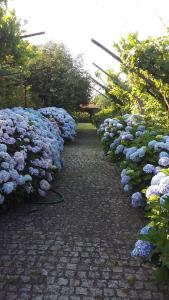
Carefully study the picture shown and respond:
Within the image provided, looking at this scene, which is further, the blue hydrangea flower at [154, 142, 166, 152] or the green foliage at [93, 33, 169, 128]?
the green foliage at [93, 33, 169, 128]

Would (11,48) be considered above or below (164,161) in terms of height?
above

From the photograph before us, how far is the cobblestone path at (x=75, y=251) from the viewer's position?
12.8 ft

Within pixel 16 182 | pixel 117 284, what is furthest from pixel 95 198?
pixel 117 284

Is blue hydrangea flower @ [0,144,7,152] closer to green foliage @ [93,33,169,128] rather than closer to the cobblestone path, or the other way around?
the cobblestone path

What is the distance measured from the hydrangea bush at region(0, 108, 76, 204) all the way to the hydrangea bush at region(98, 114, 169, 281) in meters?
1.39

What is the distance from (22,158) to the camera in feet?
21.0

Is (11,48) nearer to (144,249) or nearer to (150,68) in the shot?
(150,68)

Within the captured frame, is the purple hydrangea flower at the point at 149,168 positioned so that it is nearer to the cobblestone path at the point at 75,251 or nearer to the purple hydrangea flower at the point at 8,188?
the cobblestone path at the point at 75,251

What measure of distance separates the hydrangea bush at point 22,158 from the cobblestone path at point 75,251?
39 cm

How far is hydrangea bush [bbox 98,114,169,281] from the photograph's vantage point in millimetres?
3643

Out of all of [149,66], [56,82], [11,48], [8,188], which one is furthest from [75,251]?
[56,82]

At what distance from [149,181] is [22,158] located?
6.58ft

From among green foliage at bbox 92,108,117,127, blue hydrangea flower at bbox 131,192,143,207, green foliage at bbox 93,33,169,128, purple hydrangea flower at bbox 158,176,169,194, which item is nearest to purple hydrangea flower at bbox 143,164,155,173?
blue hydrangea flower at bbox 131,192,143,207

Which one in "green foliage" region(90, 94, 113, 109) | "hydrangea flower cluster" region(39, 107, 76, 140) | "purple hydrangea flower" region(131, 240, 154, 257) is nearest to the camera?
"purple hydrangea flower" region(131, 240, 154, 257)
